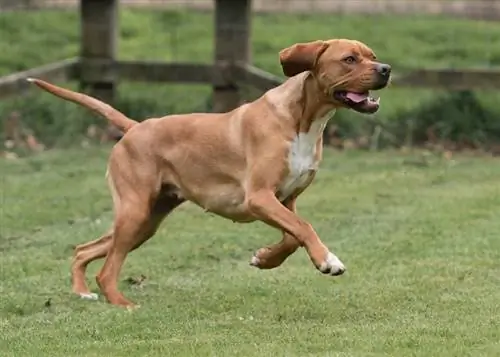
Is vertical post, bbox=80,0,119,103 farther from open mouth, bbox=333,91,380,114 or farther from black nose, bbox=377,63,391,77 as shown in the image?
black nose, bbox=377,63,391,77

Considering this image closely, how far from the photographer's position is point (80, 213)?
10.0 meters

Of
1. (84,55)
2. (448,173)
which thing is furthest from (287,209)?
(84,55)

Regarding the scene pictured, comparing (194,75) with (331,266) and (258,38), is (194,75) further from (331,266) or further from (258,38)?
(331,266)

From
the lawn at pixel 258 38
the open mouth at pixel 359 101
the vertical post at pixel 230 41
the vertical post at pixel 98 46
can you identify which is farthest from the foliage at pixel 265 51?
the open mouth at pixel 359 101

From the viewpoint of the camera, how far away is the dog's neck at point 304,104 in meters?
6.93

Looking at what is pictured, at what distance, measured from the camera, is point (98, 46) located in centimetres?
1377

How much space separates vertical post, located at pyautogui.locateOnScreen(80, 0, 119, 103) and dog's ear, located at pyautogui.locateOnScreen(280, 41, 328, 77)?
22.7ft

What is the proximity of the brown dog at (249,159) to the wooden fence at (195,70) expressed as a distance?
212 inches

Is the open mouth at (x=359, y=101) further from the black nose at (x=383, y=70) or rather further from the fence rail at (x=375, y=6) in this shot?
the fence rail at (x=375, y=6)

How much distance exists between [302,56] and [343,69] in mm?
235

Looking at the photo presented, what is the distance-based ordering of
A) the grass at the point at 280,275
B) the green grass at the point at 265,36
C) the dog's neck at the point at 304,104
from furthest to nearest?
the green grass at the point at 265,36, the dog's neck at the point at 304,104, the grass at the point at 280,275

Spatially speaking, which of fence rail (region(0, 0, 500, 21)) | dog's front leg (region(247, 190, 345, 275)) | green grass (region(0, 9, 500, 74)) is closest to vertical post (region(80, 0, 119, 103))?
fence rail (region(0, 0, 500, 21))

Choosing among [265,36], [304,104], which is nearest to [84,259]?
[304,104]

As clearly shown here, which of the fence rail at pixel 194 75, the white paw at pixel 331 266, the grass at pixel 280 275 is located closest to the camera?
the grass at pixel 280 275
